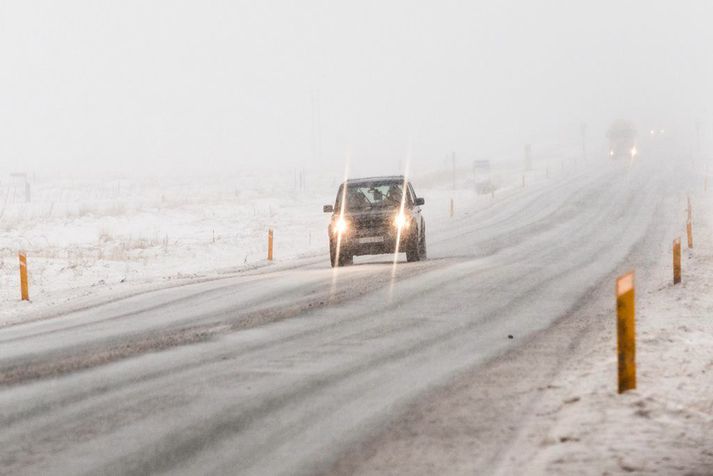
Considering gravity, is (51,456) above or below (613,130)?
below

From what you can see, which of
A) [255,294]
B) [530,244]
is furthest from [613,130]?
[255,294]

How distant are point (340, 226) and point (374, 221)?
2.62ft

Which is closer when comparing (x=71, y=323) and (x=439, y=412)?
(x=439, y=412)

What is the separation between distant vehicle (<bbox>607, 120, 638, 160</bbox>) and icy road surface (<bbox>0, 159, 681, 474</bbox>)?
207ft

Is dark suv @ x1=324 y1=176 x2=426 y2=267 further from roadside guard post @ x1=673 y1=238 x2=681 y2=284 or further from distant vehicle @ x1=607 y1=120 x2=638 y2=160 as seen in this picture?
distant vehicle @ x1=607 y1=120 x2=638 y2=160

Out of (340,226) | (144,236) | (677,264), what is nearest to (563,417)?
(677,264)

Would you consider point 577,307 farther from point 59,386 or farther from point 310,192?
point 310,192

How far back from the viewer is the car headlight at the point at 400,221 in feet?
64.7

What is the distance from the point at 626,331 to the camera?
23.0 feet

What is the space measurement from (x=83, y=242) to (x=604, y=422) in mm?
27840

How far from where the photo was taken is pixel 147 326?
1162 centimetres

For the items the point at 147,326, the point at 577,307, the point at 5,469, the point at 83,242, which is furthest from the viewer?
the point at 83,242

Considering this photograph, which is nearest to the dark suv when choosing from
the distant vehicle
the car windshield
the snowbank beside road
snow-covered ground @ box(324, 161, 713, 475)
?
the car windshield

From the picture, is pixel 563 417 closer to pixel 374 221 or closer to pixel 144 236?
pixel 374 221
